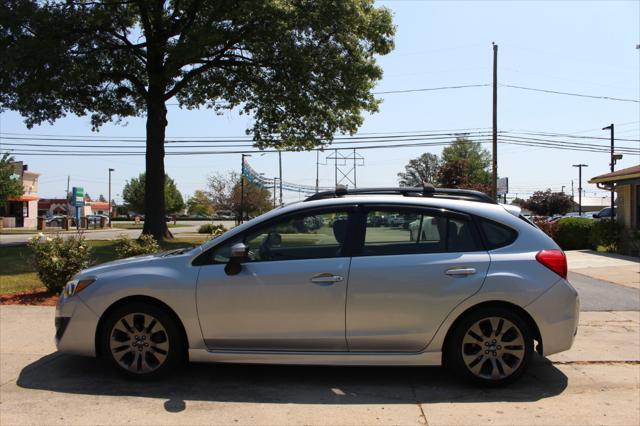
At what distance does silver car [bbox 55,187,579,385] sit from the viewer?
441cm

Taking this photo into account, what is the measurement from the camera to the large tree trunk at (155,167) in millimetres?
21234

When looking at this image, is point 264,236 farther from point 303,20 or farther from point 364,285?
point 303,20

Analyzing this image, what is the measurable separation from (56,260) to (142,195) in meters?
75.3

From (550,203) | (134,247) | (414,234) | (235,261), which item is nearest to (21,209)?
(134,247)

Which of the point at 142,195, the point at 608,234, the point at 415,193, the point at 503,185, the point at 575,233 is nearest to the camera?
the point at 415,193

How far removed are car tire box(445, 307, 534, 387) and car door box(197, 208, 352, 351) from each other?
0.99m

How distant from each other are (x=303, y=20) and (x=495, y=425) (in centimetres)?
1780

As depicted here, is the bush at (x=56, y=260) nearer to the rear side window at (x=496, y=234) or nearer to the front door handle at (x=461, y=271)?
the front door handle at (x=461, y=271)

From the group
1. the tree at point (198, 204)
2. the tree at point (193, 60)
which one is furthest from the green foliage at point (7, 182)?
the tree at point (198, 204)

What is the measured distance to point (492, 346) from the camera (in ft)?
14.6

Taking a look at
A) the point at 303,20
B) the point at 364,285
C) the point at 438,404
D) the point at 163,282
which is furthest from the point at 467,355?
the point at 303,20

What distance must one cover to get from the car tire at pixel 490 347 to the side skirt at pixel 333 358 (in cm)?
20

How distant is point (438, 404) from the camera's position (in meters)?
4.19

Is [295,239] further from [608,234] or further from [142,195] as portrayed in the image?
[142,195]
